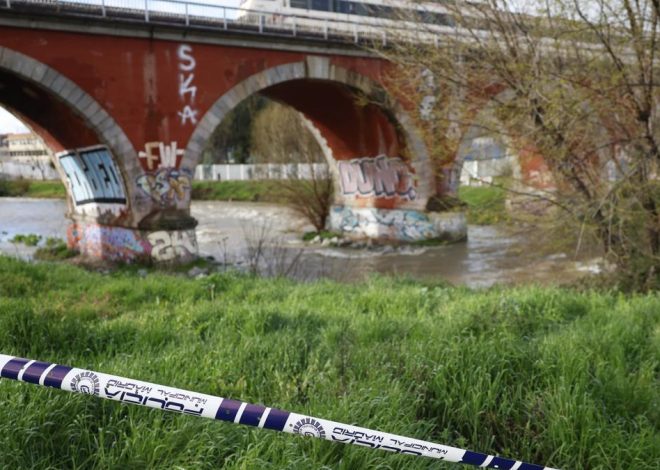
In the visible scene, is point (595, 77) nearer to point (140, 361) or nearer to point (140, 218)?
point (140, 361)

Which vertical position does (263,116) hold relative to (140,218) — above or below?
above

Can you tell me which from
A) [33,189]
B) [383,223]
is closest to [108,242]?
[383,223]

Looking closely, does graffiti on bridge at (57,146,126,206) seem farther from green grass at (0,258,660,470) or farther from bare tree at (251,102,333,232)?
green grass at (0,258,660,470)

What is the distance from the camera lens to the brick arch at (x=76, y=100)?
11.4 m

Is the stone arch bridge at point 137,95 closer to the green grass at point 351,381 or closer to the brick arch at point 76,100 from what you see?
the brick arch at point 76,100

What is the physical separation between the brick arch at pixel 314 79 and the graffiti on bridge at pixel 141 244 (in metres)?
1.86

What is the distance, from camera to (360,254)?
17844 millimetres

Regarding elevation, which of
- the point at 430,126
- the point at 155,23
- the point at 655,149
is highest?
the point at 155,23

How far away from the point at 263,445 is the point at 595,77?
659cm

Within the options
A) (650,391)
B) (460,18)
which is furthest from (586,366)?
(460,18)

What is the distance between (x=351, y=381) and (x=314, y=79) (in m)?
14.1

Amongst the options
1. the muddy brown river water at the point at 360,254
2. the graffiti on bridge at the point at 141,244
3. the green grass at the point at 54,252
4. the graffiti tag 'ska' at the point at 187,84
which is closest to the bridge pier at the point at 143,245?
the graffiti on bridge at the point at 141,244

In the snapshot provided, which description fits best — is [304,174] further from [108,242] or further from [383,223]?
[108,242]

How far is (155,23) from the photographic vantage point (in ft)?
41.6
